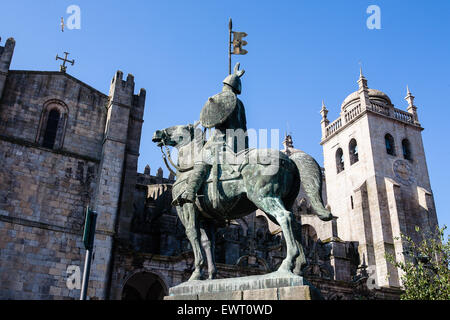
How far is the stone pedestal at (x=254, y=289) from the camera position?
5094 millimetres

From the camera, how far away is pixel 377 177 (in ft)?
117

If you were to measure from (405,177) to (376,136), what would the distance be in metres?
4.43

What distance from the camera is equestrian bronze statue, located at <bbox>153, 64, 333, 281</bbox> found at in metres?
6.20

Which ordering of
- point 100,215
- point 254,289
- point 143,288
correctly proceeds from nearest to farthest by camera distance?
1. point 254,289
2. point 100,215
3. point 143,288

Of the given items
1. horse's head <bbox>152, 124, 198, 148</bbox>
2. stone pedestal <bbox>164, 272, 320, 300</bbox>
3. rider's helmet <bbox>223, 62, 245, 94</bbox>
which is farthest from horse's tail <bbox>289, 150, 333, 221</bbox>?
horse's head <bbox>152, 124, 198, 148</bbox>

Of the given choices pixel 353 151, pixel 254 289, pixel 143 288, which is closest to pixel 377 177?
pixel 353 151

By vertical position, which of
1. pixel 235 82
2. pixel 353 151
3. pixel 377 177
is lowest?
pixel 235 82

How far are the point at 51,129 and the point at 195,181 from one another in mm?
17289

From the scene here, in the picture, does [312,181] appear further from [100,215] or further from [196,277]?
[100,215]

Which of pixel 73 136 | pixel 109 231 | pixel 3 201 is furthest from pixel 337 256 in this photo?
pixel 3 201

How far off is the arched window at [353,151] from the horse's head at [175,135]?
111ft

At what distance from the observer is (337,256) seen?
2914 centimetres

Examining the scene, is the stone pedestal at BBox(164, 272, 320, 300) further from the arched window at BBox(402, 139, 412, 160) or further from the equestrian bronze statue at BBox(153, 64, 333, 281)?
the arched window at BBox(402, 139, 412, 160)
